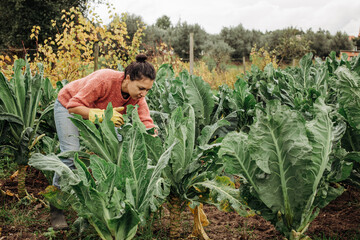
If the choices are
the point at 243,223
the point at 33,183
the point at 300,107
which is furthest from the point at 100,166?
the point at 33,183

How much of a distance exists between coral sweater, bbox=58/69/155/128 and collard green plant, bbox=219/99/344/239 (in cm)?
112

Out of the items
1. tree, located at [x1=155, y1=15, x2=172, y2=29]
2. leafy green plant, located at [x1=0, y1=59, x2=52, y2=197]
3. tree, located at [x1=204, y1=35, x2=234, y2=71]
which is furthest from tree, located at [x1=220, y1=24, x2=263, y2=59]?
leafy green plant, located at [x1=0, y1=59, x2=52, y2=197]

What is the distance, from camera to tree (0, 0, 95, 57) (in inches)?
758

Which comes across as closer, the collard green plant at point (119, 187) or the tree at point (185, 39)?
the collard green plant at point (119, 187)

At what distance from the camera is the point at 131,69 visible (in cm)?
291

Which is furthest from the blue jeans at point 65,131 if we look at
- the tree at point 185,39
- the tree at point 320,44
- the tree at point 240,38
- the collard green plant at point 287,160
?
the tree at point 320,44

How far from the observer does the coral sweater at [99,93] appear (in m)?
2.88

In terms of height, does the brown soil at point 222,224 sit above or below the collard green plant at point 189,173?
below

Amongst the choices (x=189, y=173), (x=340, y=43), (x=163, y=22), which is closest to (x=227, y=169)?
(x=189, y=173)

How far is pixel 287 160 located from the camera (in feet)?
6.38

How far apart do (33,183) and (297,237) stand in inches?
123

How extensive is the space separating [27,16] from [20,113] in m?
18.6

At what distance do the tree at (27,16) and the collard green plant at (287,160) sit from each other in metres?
19.4

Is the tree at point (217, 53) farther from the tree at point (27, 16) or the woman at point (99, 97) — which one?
the woman at point (99, 97)
